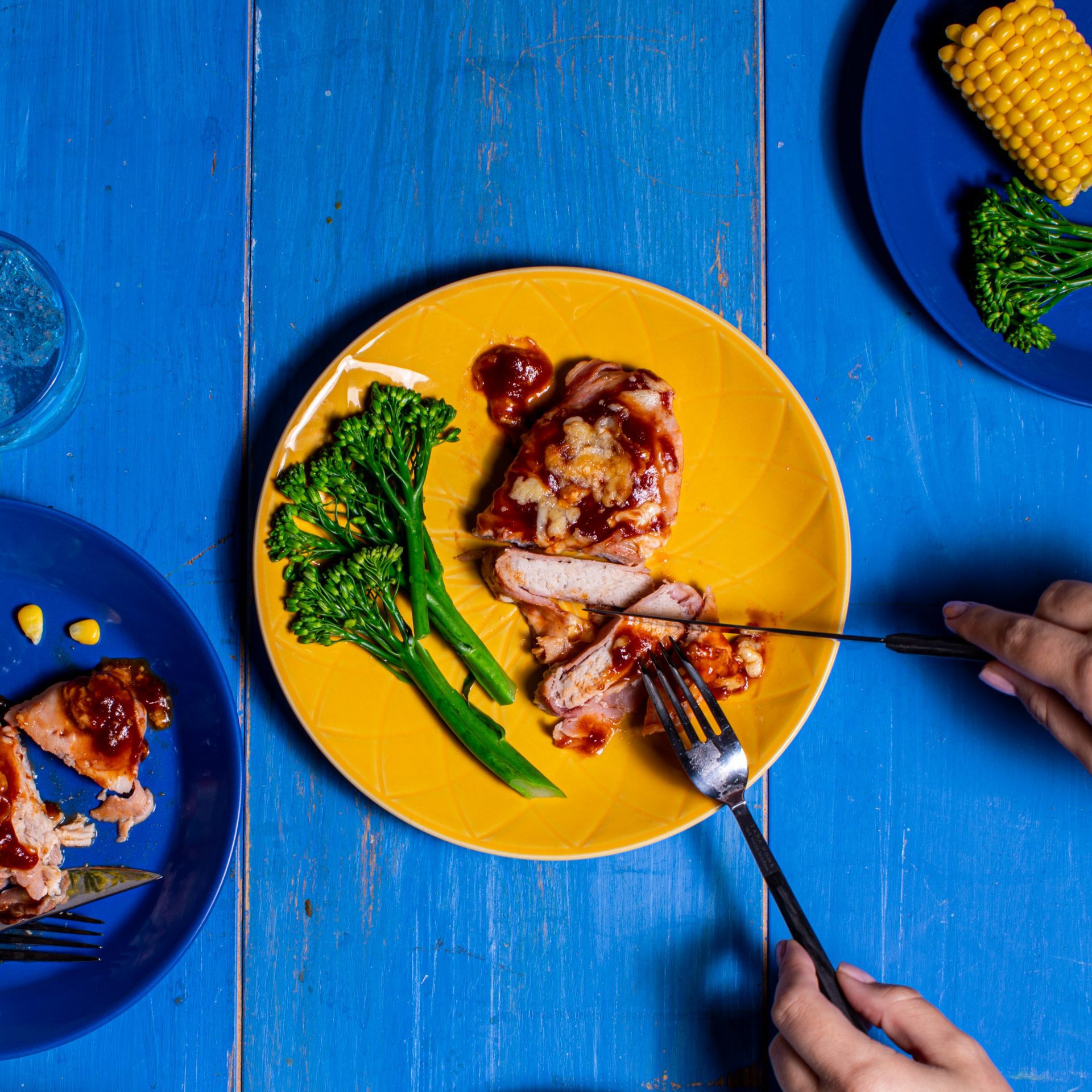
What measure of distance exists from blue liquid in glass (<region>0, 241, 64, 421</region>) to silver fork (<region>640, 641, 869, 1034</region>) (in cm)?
240

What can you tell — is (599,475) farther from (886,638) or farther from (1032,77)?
(1032,77)

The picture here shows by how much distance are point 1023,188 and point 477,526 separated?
2241 millimetres

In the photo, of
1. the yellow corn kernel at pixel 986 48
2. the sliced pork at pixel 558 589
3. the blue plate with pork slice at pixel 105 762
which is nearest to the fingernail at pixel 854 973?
the sliced pork at pixel 558 589

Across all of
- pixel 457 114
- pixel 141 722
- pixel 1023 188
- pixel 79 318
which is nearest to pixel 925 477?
pixel 1023 188

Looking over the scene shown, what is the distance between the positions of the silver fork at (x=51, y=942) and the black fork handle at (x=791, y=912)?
2.27 metres

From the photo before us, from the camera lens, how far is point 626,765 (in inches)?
118

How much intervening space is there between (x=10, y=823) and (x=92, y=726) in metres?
0.40

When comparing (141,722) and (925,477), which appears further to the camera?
(925,477)

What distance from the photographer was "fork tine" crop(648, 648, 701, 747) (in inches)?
111

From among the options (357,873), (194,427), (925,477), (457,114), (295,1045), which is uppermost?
(457,114)

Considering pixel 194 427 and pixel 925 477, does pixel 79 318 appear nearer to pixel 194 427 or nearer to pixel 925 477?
pixel 194 427

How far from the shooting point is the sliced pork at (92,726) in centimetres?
284

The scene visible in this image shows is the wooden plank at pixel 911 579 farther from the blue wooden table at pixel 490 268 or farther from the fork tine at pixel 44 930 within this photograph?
the fork tine at pixel 44 930

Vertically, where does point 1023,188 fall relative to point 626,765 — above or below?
above
